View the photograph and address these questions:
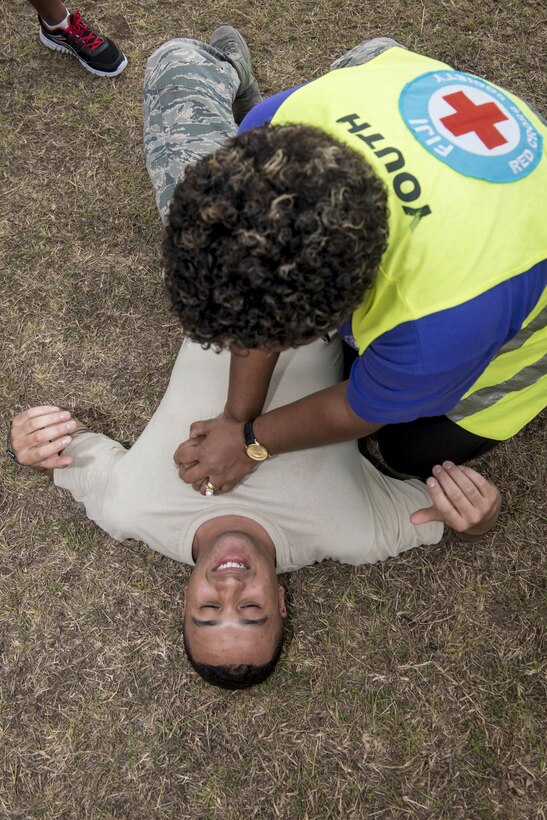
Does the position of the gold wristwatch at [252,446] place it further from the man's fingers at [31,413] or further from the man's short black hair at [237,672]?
the man's fingers at [31,413]

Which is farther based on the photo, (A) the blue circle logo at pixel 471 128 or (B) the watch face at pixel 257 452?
(B) the watch face at pixel 257 452

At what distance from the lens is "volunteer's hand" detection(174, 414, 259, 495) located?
2.43m

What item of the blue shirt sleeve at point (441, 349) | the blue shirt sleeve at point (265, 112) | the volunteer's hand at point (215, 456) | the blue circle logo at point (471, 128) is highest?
the blue circle logo at point (471, 128)

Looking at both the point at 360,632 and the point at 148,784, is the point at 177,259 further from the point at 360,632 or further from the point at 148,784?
the point at 148,784

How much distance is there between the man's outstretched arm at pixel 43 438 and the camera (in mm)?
2771

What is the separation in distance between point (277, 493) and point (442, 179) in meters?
1.50

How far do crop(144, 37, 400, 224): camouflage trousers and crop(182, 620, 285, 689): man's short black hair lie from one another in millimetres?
1895

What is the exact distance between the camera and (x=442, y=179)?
1456mm

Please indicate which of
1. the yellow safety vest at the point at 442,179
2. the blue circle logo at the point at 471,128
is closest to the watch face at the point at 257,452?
the yellow safety vest at the point at 442,179

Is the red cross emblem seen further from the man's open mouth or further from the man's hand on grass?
the man's open mouth

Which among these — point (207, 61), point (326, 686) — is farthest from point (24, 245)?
point (326, 686)

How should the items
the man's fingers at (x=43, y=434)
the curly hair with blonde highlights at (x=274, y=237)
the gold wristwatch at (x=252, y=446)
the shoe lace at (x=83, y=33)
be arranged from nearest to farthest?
the curly hair with blonde highlights at (x=274, y=237), the gold wristwatch at (x=252, y=446), the man's fingers at (x=43, y=434), the shoe lace at (x=83, y=33)

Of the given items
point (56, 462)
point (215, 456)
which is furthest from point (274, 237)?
point (56, 462)

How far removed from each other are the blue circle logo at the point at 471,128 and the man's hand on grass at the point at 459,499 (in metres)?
1.39
